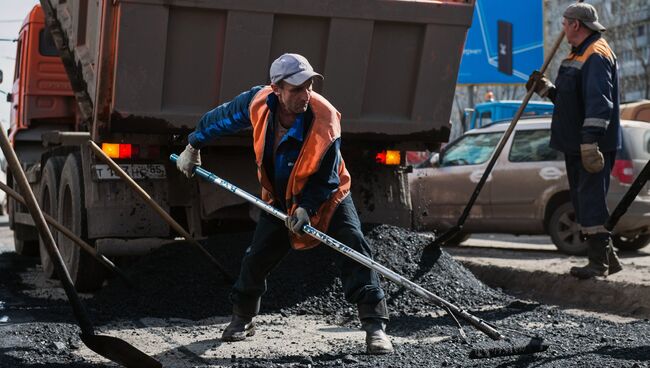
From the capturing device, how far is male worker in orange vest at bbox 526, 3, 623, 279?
7539 millimetres

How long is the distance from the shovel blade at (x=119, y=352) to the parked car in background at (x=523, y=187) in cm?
598

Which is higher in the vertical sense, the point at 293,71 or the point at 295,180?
the point at 293,71

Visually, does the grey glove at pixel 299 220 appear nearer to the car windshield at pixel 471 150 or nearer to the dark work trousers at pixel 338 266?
the dark work trousers at pixel 338 266

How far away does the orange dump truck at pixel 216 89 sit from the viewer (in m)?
7.21

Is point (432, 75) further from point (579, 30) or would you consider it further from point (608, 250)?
point (608, 250)

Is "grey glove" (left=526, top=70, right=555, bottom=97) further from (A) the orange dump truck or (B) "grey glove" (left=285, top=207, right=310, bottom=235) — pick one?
(B) "grey glove" (left=285, top=207, right=310, bottom=235)

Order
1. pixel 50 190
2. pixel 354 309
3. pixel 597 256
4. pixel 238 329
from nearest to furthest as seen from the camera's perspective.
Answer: pixel 238 329 < pixel 354 309 < pixel 597 256 < pixel 50 190

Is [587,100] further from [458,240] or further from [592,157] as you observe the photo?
[458,240]

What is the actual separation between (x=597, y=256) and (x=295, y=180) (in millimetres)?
Answer: 3251

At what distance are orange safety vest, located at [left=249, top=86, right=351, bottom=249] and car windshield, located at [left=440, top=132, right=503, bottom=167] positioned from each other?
704 cm

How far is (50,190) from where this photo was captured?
29.6 feet

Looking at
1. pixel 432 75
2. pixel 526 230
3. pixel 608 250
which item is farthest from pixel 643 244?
pixel 432 75

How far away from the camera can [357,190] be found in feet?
26.9

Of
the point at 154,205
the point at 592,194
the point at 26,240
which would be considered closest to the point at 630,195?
the point at 592,194
